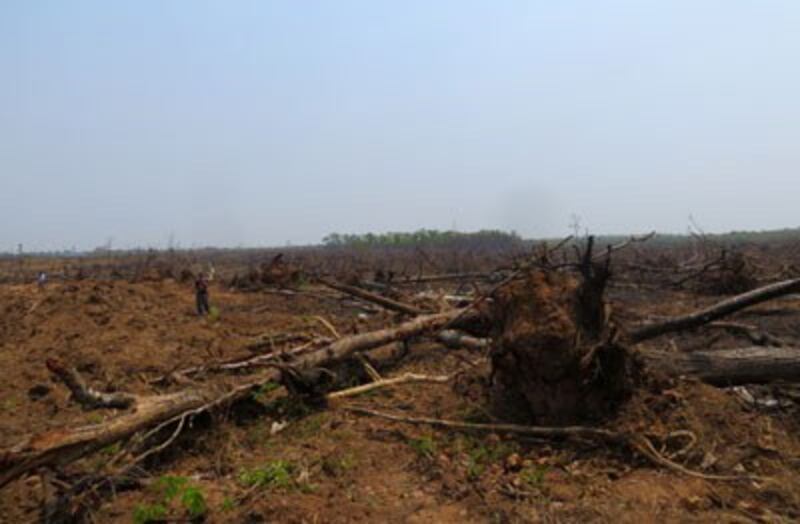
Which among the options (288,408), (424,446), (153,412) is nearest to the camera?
(153,412)

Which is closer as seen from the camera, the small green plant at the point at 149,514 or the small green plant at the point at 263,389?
the small green plant at the point at 149,514

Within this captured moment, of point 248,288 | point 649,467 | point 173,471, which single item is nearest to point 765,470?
point 649,467

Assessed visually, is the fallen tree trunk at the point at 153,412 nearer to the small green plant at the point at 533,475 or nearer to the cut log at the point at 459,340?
the cut log at the point at 459,340

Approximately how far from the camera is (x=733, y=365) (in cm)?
490

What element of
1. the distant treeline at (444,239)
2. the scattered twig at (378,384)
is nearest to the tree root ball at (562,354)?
the scattered twig at (378,384)

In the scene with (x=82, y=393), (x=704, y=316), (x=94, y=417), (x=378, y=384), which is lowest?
(x=94, y=417)

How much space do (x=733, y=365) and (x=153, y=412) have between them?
4.69m

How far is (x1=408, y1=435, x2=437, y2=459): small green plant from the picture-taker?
4.61m

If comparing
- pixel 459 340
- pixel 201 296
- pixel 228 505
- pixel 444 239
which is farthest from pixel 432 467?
pixel 444 239

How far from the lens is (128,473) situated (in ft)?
14.4

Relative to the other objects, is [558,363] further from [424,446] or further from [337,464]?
[337,464]

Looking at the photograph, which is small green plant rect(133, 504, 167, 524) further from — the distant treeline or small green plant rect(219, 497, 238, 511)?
the distant treeline

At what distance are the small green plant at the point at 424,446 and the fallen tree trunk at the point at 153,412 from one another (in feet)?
4.76

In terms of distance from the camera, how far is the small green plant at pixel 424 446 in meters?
4.61
